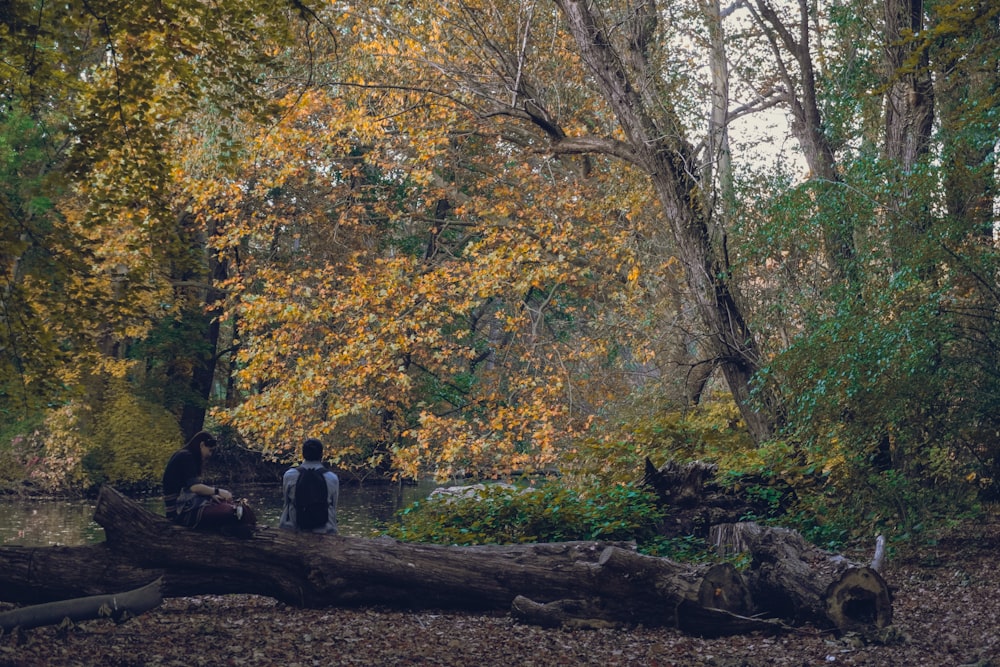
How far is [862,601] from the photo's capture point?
739cm

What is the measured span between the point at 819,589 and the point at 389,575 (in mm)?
3507

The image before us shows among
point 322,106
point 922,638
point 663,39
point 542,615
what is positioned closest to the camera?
point 922,638

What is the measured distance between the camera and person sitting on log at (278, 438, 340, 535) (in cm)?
830

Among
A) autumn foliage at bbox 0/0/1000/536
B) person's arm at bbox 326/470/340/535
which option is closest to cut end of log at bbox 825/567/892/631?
autumn foliage at bbox 0/0/1000/536

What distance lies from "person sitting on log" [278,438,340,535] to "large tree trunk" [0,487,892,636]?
0.21 m

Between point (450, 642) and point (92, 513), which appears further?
point (92, 513)

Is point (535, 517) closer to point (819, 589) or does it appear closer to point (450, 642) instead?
point (450, 642)

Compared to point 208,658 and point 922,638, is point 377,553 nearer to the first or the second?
point 208,658

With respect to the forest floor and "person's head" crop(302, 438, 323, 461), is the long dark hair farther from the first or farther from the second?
the forest floor

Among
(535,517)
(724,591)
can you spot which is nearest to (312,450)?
(535,517)

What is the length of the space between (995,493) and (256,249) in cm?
1943

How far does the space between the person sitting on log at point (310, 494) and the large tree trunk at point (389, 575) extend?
207 millimetres

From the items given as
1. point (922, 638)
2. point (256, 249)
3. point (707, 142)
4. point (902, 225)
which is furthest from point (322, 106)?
point (922, 638)

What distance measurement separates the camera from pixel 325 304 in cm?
1631
